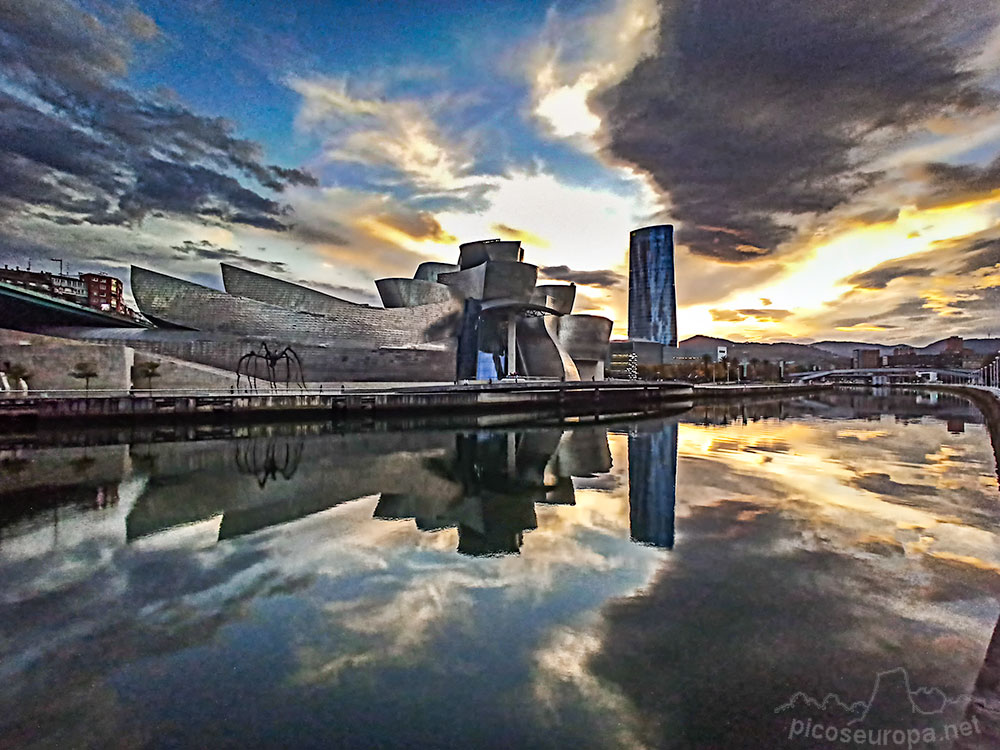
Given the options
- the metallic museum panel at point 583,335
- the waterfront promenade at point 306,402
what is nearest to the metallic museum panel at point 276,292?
the waterfront promenade at point 306,402

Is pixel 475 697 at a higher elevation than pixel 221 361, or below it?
below

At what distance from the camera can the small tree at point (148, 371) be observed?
21.7 meters

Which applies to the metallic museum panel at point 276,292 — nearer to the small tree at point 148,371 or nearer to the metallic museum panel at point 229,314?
the metallic museum panel at point 229,314

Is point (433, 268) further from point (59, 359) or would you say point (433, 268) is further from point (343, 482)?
point (343, 482)

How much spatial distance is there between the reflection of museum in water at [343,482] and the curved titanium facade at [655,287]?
421 feet

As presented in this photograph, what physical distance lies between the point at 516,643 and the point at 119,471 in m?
10.3

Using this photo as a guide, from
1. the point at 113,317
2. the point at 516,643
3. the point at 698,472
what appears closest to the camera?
the point at 516,643

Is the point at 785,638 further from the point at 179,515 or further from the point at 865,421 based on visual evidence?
the point at 865,421

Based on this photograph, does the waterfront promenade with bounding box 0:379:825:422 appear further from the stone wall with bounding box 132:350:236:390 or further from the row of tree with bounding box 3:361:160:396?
the stone wall with bounding box 132:350:236:390

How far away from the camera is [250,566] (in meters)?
5.79

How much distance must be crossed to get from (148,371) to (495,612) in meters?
22.0

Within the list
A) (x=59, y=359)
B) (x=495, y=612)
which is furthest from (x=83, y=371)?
(x=495, y=612)

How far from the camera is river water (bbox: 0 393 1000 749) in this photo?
311cm

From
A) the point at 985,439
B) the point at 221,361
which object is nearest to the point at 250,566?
the point at 985,439
